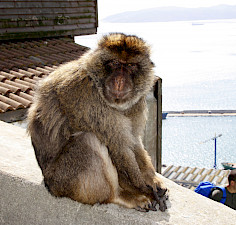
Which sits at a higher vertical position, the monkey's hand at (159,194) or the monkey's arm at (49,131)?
the monkey's arm at (49,131)

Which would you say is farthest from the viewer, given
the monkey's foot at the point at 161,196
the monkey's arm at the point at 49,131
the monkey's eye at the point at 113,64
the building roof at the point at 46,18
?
the building roof at the point at 46,18

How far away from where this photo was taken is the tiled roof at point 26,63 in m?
4.29

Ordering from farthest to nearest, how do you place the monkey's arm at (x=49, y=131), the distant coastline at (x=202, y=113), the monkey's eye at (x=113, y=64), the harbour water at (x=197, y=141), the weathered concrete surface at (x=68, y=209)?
1. the distant coastline at (x=202, y=113)
2. the harbour water at (x=197, y=141)
3. the monkey's eye at (x=113, y=64)
4. the monkey's arm at (x=49, y=131)
5. the weathered concrete surface at (x=68, y=209)

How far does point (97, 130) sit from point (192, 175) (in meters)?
9.08

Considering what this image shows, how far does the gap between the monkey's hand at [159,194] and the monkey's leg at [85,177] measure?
2.0 inches

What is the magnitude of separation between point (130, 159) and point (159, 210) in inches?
14.1

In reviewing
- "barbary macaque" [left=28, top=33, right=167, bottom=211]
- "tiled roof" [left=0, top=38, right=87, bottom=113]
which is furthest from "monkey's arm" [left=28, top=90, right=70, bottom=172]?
"tiled roof" [left=0, top=38, right=87, bottom=113]

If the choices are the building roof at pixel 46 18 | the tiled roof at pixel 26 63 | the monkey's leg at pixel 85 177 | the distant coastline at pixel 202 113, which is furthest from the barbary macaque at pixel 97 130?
the distant coastline at pixel 202 113

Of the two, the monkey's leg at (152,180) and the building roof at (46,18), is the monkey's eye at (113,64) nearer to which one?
the monkey's leg at (152,180)

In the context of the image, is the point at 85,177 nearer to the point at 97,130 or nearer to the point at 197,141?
the point at 97,130

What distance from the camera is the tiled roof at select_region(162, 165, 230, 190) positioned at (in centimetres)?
935

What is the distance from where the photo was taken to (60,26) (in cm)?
769

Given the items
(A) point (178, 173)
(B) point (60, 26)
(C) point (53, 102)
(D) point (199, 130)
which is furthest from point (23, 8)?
(D) point (199, 130)

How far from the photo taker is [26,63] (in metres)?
5.70
